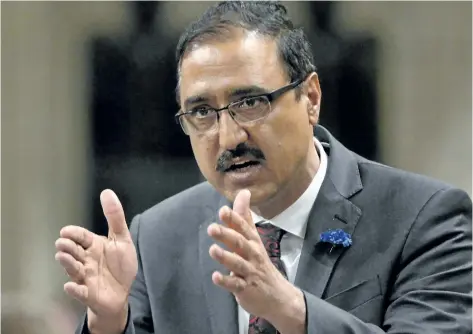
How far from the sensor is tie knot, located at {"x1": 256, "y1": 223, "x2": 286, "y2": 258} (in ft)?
3.48

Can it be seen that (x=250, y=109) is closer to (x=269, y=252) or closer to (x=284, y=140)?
(x=284, y=140)

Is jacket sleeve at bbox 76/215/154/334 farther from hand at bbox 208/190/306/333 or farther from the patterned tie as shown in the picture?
hand at bbox 208/190/306/333

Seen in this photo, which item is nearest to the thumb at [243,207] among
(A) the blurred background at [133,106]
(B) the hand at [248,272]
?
(B) the hand at [248,272]

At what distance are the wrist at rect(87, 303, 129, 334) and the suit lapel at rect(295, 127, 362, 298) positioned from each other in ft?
0.90

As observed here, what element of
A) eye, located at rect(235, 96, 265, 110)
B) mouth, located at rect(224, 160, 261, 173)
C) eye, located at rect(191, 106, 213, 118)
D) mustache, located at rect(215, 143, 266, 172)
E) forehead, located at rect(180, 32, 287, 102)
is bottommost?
mouth, located at rect(224, 160, 261, 173)

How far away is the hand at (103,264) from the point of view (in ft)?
2.86

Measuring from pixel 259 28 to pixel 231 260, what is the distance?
0.44 m

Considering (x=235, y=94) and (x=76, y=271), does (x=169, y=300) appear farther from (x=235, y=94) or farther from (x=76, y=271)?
(x=235, y=94)

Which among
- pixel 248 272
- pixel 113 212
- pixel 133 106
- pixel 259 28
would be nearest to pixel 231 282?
pixel 248 272

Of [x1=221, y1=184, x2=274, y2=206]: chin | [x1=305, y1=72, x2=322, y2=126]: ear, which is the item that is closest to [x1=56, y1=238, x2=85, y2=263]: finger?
[x1=221, y1=184, x2=274, y2=206]: chin

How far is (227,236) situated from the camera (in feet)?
2.44

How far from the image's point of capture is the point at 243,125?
100 cm

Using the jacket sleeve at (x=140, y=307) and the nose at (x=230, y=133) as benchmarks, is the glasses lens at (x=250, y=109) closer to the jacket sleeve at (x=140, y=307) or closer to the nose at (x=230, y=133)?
the nose at (x=230, y=133)

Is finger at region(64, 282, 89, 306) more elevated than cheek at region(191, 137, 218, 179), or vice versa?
cheek at region(191, 137, 218, 179)
